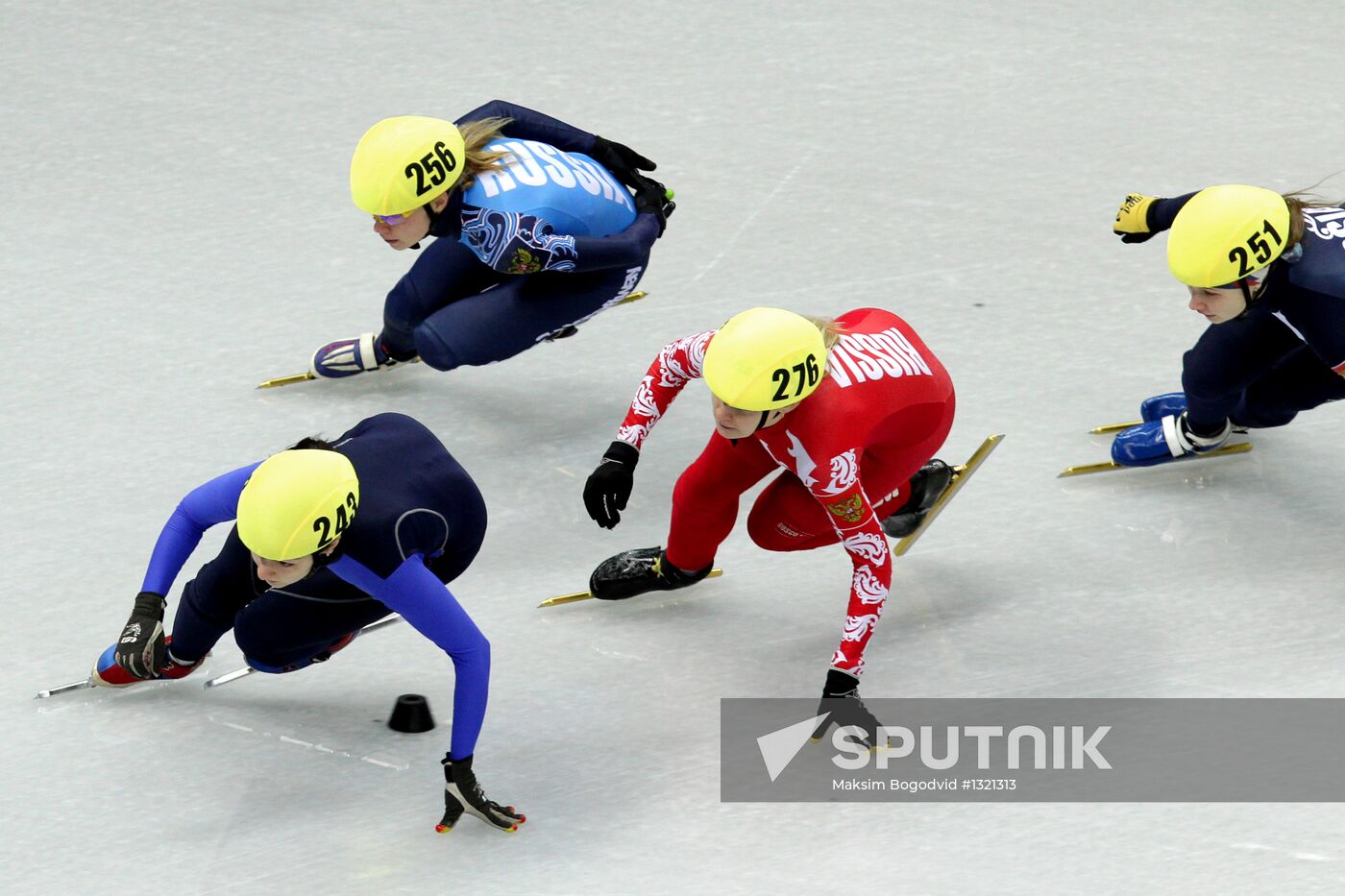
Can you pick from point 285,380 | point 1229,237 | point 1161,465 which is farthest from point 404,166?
point 1161,465

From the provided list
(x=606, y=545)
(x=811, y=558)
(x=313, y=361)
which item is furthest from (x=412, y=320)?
(x=811, y=558)

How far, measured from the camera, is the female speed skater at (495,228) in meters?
5.41

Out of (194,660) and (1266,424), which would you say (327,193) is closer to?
(194,660)

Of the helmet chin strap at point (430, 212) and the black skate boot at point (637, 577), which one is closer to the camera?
the black skate boot at point (637, 577)

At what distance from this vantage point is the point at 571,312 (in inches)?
234

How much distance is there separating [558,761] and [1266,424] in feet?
8.38

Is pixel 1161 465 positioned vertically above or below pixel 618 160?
below

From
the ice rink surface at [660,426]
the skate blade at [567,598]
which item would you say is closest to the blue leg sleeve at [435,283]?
the ice rink surface at [660,426]

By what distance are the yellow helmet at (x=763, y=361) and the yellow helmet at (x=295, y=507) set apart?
934mm

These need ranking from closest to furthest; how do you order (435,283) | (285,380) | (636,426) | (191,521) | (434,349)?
(191,521) < (636,426) < (434,349) < (435,283) < (285,380)

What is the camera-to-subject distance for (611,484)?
16.1ft

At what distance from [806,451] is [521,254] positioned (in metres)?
1.45
